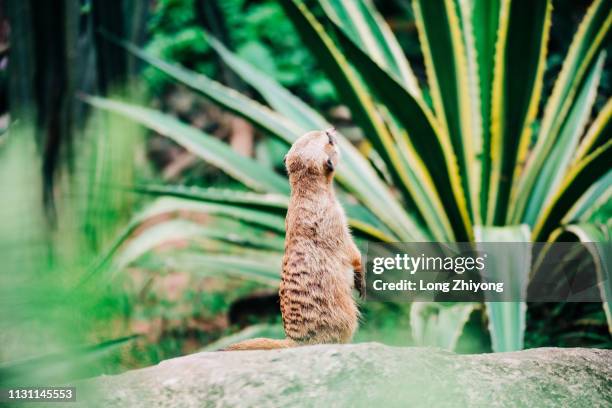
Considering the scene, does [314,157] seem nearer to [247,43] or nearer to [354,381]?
[354,381]

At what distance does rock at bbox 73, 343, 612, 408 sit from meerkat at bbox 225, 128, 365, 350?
12 cm

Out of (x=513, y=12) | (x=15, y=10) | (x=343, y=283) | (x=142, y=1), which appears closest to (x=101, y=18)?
(x=142, y=1)

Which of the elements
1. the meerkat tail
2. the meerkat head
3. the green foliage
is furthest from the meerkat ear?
the green foliage

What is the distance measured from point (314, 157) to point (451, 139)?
2.25 ft

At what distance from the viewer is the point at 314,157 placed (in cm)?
114

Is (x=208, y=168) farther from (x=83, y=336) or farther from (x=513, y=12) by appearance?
(x=83, y=336)

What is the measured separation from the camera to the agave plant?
159cm

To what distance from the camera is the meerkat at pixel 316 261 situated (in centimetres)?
111

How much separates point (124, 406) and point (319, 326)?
0.34 metres

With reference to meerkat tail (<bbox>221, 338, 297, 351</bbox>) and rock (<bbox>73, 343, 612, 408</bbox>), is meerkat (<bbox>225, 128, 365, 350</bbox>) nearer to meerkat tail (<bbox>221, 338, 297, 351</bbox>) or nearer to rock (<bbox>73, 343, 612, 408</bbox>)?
meerkat tail (<bbox>221, 338, 297, 351</bbox>)

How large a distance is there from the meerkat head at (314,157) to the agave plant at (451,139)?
439 mm

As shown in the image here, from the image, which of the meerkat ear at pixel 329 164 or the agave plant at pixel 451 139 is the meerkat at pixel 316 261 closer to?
the meerkat ear at pixel 329 164

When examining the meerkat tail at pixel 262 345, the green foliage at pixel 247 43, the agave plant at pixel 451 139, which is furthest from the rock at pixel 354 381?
the green foliage at pixel 247 43

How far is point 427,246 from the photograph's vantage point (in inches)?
61.0
